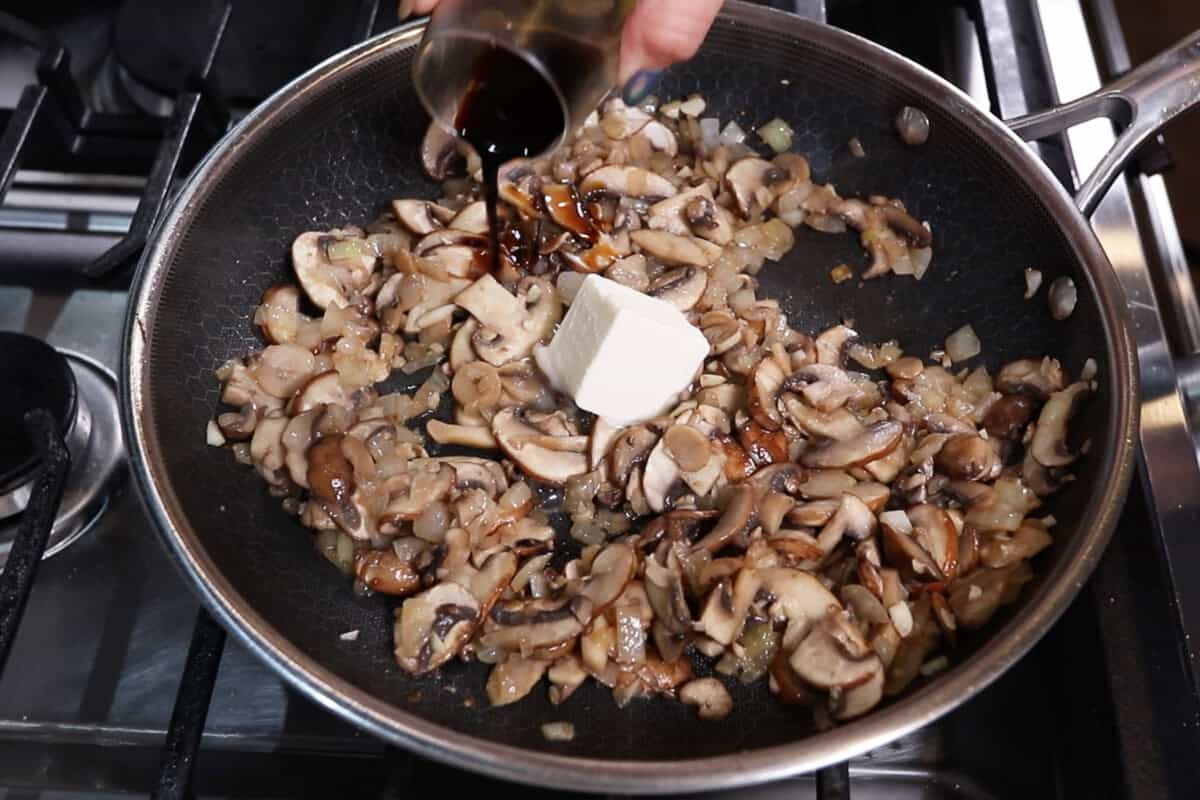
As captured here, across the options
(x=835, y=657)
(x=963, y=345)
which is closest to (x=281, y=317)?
(x=835, y=657)

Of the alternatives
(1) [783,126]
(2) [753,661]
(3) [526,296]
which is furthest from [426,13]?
(2) [753,661]

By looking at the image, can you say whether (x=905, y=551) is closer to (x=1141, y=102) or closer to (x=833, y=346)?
(x=833, y=346)

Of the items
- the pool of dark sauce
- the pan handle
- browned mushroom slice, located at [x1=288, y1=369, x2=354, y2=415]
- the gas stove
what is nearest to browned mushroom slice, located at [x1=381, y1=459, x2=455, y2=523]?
browned mushroom slice, located at [x1=288, y1=369, x2=354, y2=415]

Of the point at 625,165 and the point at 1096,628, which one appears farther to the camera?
the point at 625,165

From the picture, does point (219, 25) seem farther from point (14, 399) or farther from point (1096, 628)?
point (1096, 628)

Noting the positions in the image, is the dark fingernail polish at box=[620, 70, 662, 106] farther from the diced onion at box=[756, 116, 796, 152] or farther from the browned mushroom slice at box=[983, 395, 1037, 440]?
the browned mushroom slice at box=[983, 395, 1037, 440]
